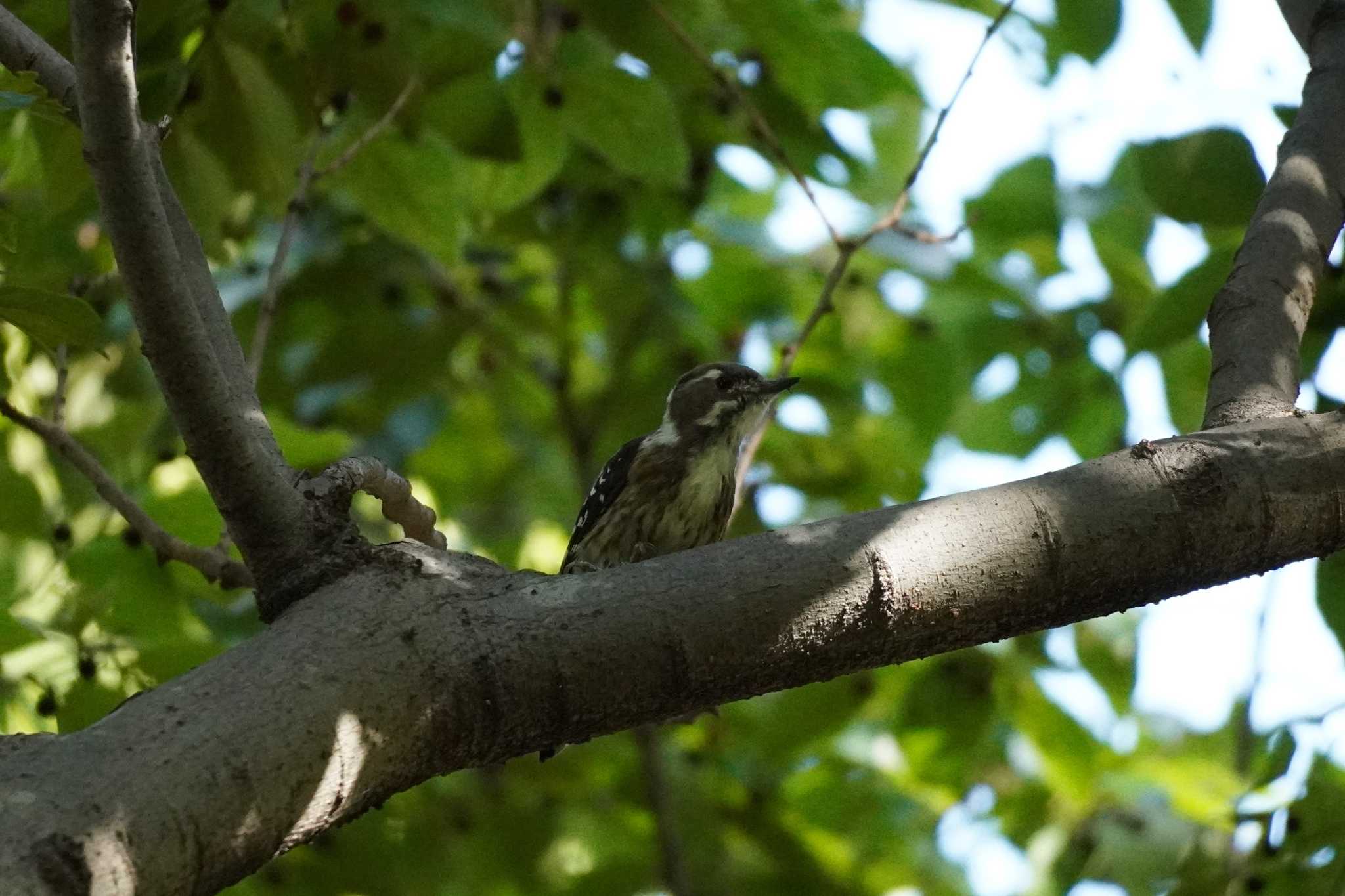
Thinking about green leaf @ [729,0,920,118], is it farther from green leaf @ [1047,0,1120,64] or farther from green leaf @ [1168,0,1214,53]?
green leaf @ [1168,0,1214,53]

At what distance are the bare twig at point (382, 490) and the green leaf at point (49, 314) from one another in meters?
0.51

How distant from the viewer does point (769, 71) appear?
17.3 feet

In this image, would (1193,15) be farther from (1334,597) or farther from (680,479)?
(680,479)

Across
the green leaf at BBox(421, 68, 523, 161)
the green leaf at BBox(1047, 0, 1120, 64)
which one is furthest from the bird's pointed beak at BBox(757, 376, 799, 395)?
the green leaf at BBox(1047, 0, 1120, 64)

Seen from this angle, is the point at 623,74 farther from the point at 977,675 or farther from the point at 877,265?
the point at 877,265

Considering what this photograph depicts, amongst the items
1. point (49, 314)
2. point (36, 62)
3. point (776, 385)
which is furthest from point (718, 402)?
point (49, 314)

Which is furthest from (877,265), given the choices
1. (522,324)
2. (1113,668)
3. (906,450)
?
(1113,668)

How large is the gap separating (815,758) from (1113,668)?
135 cm

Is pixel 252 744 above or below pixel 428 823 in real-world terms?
below

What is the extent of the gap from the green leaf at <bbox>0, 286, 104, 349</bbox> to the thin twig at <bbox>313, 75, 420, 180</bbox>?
1.38 m

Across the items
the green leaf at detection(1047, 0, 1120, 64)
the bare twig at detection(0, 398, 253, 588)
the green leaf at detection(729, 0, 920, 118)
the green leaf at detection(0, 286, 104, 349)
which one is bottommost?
the green leaf at detection(0, 286, 104, 349)

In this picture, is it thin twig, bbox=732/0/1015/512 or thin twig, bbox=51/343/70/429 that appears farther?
thin twig, bbox=732/0/1015/512

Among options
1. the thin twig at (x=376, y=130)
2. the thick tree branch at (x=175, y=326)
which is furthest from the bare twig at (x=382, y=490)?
the thin twig at (x=376, y=130)

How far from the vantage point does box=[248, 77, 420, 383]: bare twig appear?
11.7 ft
